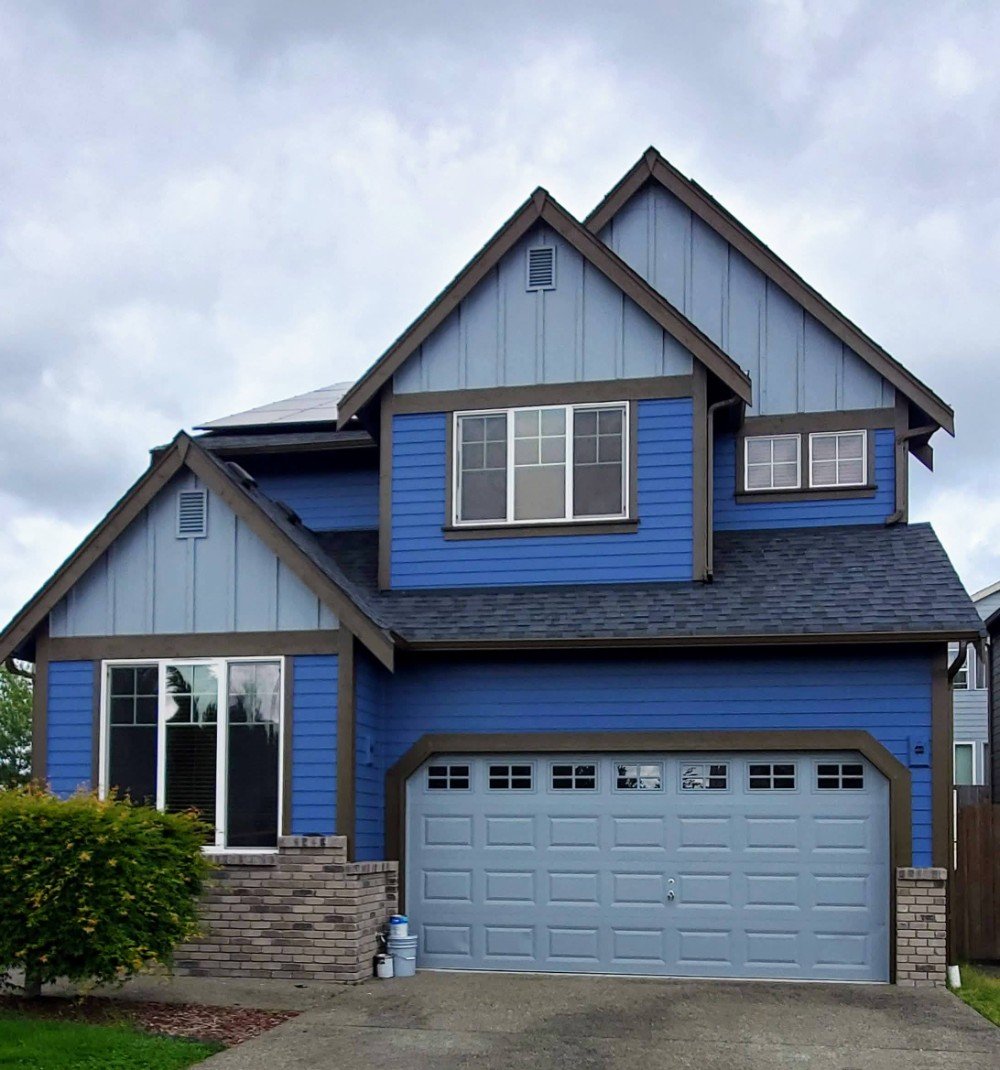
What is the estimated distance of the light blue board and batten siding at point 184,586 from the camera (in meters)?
13.0

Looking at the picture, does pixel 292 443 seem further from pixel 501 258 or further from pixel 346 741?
pixel 346 741

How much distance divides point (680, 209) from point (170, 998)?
1079 cm

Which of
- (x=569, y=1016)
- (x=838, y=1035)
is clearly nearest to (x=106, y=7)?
(x=569, y=1016)

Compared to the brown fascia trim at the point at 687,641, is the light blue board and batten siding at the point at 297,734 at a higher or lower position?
lower

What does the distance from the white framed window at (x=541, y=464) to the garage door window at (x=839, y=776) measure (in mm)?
3338

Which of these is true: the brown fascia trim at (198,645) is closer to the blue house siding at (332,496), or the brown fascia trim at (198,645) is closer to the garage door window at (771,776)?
the blue house siding at (332,496)

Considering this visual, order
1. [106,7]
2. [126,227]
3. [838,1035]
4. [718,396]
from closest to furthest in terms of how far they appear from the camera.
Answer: [838,1035] → [106,7] → [718,396] → [126,227]

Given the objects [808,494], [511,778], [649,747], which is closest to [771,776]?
[649,747]

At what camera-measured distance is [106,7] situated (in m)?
12.4

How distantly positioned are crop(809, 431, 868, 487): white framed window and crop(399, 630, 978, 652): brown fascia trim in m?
2.88

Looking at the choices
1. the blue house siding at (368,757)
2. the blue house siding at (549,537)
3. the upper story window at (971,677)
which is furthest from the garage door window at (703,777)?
the upper story window at (971,677)

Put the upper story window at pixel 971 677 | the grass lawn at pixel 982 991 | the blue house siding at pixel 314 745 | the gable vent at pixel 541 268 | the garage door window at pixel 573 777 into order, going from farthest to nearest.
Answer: the upper story window at pixel 971 677 → the gable vent at pixel 541 268 → the garage door window at pixel 573 777 → the blue house siding at pixel 314 745 → the grass lawn at pixel 982 991

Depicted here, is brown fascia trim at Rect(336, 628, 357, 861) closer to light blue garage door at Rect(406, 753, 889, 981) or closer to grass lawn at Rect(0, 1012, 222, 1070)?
light blue garage door at Rect(406, 753, 889, 981)

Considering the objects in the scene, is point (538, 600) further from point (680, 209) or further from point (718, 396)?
point (680, 209)
